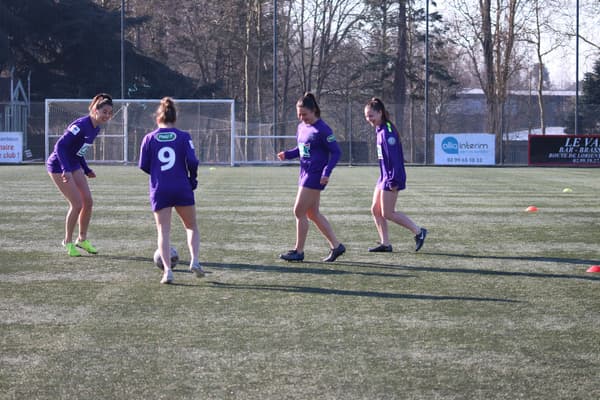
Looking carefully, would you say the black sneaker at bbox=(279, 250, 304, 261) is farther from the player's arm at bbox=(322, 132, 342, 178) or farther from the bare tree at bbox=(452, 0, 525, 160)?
the bare tree at bbox=(452, 0, 525, 160)

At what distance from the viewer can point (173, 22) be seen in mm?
53844

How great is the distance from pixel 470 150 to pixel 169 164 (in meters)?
31.0

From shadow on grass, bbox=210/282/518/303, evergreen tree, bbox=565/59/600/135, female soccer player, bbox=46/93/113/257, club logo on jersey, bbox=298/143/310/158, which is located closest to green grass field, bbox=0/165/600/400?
shadow on grass, bbox=210/282/518/303

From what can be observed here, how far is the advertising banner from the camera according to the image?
35.8 meters

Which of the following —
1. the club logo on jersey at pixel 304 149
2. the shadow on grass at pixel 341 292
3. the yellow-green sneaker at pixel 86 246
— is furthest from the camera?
the yellow-green sneaker at pixel 86 246

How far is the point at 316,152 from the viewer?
28.3 ft

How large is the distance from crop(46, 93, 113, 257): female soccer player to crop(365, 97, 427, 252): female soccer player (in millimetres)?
2808

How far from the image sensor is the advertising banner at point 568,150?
3584 cm

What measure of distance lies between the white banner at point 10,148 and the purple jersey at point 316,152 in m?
28.3

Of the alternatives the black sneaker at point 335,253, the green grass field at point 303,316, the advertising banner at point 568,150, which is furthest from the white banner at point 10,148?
the black sneaker at point 335,253

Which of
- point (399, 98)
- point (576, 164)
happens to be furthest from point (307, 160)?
point (399, 98)

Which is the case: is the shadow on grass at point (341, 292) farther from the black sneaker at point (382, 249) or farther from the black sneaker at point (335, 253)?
the black sneaker at point (382, 249)

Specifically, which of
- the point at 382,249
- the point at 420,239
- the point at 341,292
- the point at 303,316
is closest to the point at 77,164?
the point at 382,249

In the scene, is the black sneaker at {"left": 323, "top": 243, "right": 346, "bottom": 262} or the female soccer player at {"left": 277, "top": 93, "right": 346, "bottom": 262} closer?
the female soccer player at {"left": 277, "top": 93, "right": 346, "bottom": 262}
